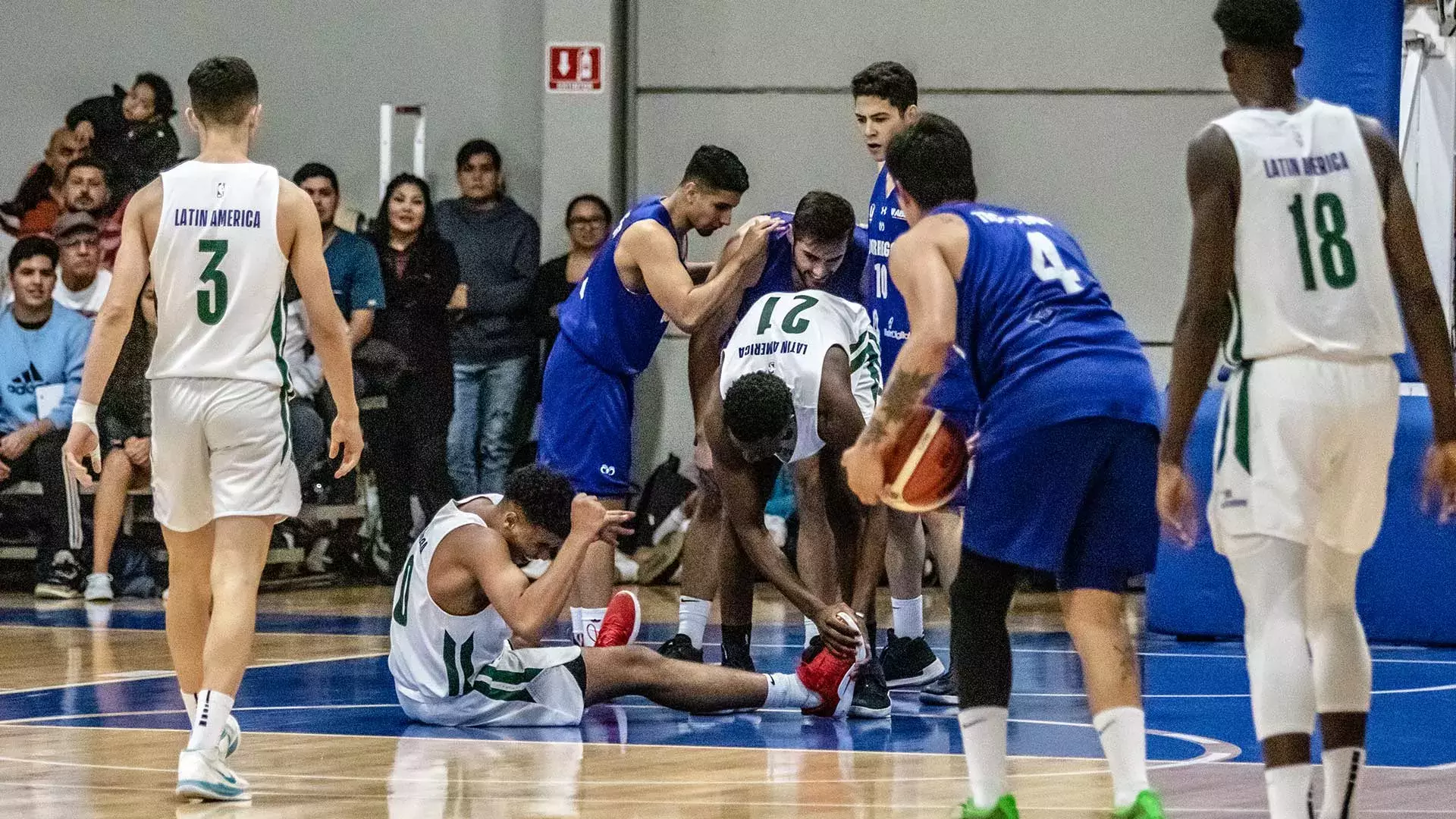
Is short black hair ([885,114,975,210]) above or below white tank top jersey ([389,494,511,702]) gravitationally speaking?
above

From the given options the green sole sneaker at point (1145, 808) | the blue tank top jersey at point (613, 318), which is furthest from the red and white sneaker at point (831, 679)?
the green sole sneaker at point (1145, 808)

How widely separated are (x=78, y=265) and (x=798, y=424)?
5.91 m

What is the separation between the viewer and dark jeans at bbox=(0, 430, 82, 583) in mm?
10688

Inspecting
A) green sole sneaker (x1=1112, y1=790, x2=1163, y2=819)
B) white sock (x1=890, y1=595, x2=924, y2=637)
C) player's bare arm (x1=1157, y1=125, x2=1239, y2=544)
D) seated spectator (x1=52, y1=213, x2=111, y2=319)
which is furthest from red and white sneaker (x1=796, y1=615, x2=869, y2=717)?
seated spectator (x1=52, y1=213, x2=111, y2=319)

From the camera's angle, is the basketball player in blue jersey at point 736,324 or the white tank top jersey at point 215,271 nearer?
the white tank top jersey at point 215,271

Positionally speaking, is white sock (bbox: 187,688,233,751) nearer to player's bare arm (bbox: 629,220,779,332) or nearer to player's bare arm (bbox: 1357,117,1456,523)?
player's bare arm (bbox: 629,220,779,332)

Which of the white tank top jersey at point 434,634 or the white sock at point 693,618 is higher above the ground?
the white tank top jersey at point 434,634

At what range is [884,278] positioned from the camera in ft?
23.9

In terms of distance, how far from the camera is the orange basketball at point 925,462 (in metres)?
4.52

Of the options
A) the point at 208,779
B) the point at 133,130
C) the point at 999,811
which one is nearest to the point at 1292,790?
the point at 999,811

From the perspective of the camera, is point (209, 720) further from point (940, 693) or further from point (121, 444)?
point (121, 444)

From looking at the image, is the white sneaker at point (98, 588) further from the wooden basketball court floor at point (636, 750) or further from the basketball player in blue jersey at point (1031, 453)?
the basketball player in blue jersey at point (1031, 453)

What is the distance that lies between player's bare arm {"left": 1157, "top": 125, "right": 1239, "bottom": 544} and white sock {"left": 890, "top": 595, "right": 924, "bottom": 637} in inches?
126

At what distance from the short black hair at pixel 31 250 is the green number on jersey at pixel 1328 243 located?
27.6 feet
